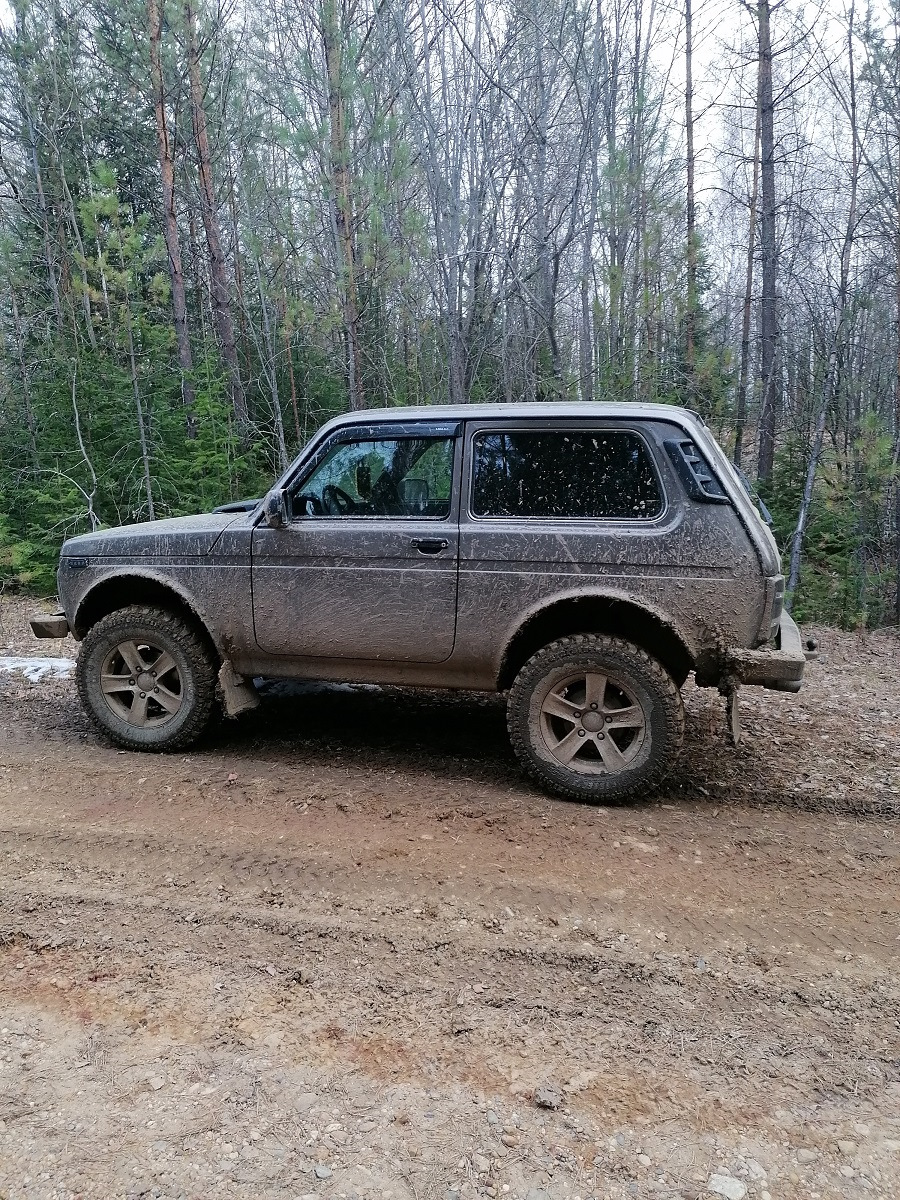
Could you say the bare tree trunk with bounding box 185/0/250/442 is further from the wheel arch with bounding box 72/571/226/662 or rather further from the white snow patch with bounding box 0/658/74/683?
the wheel arch with bounding box 72/571/226/662

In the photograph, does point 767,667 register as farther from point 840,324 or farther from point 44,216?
point 44,216

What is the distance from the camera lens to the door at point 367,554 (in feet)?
14.0

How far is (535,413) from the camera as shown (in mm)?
4188

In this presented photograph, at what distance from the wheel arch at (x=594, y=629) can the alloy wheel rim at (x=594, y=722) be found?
0.89ft

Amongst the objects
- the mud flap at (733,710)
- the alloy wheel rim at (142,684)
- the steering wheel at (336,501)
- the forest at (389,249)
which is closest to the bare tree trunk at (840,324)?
the forest at (389,249)

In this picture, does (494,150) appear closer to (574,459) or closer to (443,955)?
(574,459)

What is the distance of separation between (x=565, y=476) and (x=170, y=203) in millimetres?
9622

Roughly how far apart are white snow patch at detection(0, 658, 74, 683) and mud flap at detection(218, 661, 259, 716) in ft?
8.85

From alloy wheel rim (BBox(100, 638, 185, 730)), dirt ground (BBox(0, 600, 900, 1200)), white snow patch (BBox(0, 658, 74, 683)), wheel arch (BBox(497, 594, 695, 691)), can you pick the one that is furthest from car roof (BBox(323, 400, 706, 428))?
white snow patch (BBox(0, 658, 74, 683))

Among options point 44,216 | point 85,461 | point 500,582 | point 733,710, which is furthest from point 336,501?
point 44,216

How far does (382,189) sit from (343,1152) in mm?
10613

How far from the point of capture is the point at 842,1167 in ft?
6.30

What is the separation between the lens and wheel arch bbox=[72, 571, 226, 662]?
4.70 metres

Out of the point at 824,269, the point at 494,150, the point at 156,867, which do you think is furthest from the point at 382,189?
the point at 156,867
